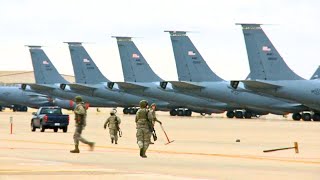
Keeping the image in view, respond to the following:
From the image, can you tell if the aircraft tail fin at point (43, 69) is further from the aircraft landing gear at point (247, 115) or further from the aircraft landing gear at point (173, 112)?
the aircraft landing gear at point (247, 115)

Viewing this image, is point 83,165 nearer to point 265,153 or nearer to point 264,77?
point 265,153

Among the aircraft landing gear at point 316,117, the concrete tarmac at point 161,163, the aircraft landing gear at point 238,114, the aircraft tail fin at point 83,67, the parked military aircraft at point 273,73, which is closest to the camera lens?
the concrete tarmac at point 161,163

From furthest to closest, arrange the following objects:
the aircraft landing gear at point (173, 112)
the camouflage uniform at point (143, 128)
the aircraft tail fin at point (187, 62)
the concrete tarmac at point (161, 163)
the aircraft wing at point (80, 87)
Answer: the aircraft wing at point (80, 87), the aircraft landing gear at point (173, 112), the aircraft tail fin at point (187, 62), the camouflage uniform at point (143, 128), the concrete tarmac at point (161, 163)

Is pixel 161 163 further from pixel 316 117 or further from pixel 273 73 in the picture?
pixel 316 117

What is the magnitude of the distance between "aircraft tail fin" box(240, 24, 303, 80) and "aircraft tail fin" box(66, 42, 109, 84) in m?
40.1

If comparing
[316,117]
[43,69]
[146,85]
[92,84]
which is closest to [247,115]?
[316,117]

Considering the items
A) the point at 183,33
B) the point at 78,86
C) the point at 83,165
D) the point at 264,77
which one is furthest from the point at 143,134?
the point at 78,86

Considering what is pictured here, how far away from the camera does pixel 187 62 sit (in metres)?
108

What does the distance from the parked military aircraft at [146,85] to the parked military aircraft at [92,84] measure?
2.39m

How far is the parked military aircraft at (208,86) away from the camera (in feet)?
322

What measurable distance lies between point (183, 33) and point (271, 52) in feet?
60.1

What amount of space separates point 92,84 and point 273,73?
40.7 metres

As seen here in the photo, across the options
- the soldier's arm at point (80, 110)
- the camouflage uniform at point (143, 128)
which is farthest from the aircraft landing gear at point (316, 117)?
the camouflage uniform at point (143, 128)

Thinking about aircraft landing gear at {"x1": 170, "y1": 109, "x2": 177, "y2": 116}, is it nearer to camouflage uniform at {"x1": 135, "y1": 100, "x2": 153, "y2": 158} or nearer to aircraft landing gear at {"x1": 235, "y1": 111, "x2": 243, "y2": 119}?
aircraft landing gear at {"x1": 235, "y1": 111, "x2": 243, "y2": 119}
